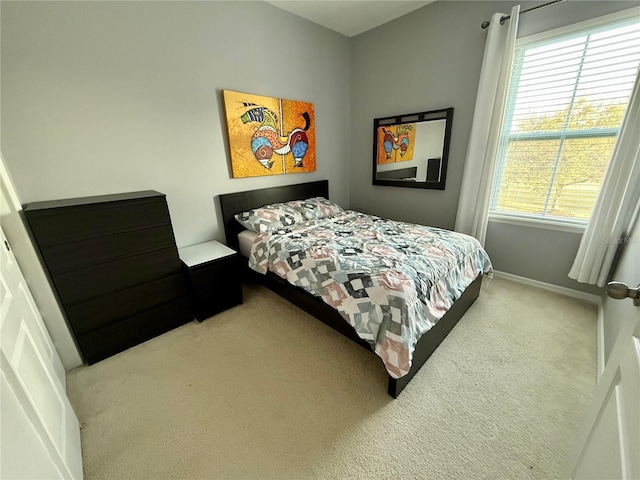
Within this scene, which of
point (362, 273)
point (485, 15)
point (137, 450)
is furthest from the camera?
point (485, 15)

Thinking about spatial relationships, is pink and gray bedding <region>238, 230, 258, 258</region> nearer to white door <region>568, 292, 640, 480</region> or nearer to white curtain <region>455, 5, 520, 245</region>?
white curtain <region>455, 5, 520, 245</region>

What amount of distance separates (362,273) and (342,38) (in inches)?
122

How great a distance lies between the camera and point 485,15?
2.35 meters

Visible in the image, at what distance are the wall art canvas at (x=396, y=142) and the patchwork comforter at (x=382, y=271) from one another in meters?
1.10

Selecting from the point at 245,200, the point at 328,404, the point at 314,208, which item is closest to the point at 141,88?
the point at 245,200

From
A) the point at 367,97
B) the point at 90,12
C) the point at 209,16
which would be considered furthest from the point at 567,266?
the point at 90,12

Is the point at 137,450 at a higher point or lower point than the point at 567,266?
lower

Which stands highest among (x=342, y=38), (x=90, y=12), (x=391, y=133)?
(x=342, y=38)

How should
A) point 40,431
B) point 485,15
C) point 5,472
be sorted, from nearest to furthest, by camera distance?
point 5,472, point 40,431, point 485,15

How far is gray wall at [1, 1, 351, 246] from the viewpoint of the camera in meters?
1.61

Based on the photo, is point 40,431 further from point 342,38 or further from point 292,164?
point 342,38

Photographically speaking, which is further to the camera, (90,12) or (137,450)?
(90,12)

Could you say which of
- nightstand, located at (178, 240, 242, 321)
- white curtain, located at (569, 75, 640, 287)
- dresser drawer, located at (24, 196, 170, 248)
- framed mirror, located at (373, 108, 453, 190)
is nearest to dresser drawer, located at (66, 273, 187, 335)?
nightstand, located at (178, 240, 242, 321)

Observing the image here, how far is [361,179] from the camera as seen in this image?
3682 millimetres
